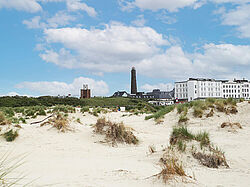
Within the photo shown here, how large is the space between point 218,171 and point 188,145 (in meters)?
1.28

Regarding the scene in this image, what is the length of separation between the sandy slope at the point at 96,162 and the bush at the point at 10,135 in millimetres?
169

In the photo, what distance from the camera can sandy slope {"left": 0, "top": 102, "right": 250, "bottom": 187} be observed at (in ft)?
13.6

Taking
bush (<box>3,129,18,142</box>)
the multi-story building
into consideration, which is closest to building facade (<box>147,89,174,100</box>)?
the multi-story building

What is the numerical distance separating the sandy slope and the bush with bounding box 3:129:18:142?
17cm

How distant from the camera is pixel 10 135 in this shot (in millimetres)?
8102

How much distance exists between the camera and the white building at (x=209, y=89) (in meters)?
87.1

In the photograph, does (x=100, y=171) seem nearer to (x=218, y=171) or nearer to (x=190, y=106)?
(x=218, y=171)

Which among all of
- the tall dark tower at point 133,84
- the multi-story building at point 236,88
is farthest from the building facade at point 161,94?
the multi-story building at point 236,88

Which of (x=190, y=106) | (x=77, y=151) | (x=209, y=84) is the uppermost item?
(x=209, y=84)

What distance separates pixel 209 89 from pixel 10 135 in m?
90.1

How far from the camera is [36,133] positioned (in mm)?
8836

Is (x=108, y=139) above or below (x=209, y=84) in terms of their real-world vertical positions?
below

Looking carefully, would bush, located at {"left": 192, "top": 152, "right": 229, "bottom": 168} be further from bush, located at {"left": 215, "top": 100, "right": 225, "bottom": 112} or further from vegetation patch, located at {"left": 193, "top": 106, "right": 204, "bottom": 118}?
bush, located at {"left": 215, "top": 100, "right": 225, "bottom": 112}

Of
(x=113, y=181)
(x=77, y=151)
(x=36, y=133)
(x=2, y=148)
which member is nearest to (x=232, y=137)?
(x=77, y=151)
